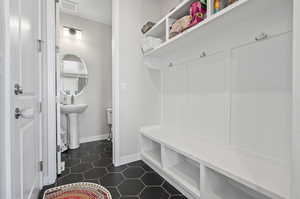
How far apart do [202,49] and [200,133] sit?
1009mm

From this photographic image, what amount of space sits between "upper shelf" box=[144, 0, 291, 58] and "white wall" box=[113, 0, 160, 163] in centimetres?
65

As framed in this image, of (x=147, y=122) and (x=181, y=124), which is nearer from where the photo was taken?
(x=181, y=124)

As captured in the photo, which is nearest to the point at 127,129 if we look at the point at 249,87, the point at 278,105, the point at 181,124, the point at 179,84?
the point at 181,124

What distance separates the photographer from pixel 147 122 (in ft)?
7.55

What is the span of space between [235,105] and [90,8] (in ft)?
9.77

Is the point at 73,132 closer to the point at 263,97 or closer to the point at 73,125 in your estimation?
the point at 73,125

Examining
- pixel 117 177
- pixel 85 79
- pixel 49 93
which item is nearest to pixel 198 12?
pixel 49 93

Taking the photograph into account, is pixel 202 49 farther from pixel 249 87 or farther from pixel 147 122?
pixel 147 122

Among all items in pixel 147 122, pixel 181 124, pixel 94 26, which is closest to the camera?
pixel 181 124

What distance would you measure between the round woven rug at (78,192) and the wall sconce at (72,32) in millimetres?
2683

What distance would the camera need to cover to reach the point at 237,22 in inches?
48.0

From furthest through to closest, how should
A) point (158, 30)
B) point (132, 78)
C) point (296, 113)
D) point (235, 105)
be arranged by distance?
point (132, 78) → point (158, 30) → point (235, 105) → point (296, 113)

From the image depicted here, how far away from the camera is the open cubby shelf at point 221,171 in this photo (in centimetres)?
87

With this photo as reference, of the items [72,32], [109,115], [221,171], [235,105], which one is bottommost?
[221,171]
